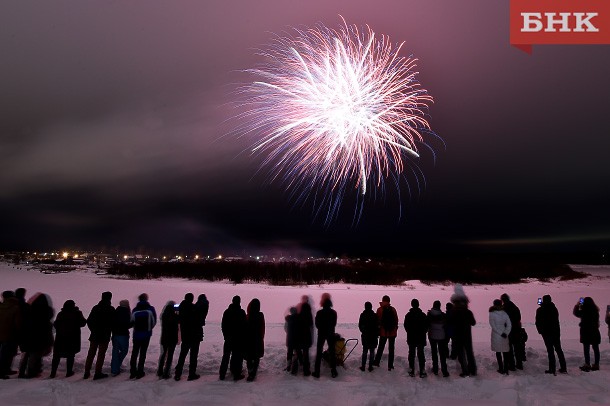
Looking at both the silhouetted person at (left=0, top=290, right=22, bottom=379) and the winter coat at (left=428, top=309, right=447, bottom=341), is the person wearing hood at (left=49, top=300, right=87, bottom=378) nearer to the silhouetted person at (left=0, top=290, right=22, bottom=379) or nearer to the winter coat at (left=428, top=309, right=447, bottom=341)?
the silhouetted person at (left=0, top=290, right=22, bottom=379)

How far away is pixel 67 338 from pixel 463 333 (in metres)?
8.89

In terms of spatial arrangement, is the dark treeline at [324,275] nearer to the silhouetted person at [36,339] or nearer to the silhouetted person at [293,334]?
the silhouetted person at [293,334]

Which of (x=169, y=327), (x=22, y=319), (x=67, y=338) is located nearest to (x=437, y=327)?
(x=169, y=327)

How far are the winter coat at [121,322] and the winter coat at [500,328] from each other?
8208 millimetres

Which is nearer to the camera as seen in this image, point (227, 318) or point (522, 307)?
point (227, 318)

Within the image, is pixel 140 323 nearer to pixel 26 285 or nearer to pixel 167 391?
pixel 167 391

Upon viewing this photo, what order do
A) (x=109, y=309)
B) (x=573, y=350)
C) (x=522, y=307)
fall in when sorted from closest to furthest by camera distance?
1. (x=109, y=309)
2. (x=573, y=350)
3. (x=522, y=307)

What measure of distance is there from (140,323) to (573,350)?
1171 cm

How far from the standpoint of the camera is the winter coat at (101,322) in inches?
373

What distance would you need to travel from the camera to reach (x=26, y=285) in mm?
39969

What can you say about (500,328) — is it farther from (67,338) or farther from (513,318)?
(67,338)

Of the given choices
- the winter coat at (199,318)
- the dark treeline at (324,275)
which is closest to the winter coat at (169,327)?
the winter coat at (199,318)

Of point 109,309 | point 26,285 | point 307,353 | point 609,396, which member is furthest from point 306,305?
point 26,285

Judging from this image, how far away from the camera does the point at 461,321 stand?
9.84 meters
